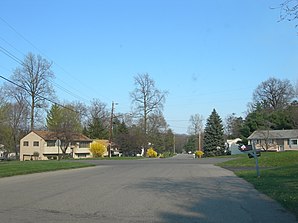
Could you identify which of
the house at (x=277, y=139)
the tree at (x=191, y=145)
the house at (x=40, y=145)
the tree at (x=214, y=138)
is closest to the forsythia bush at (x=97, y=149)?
the house at (x=40, y=145)

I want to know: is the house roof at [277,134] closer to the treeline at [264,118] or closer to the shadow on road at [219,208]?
the treeline at [264,118]

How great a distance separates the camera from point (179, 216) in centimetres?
948

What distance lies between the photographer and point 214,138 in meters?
91.0

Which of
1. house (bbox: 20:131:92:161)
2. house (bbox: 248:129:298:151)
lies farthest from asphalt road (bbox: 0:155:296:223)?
house (bbox: 248:129:298:151)

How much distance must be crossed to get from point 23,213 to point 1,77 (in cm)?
1709

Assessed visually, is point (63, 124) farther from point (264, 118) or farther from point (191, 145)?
point (191, 145)

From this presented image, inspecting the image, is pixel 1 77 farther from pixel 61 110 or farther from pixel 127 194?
pixel 61 110

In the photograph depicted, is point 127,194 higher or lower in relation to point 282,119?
lower

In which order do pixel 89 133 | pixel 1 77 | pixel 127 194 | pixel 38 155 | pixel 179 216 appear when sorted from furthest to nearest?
1. pixel 89 133
2. pixel 38 155
3. pixel 1 77
4. pixel 127 194
5. pixel 179 216

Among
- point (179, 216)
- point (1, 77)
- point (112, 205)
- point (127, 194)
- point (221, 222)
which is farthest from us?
point (1, 77)

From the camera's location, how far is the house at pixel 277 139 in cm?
7969

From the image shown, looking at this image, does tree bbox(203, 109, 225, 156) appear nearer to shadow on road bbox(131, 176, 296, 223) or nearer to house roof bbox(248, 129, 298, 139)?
house roof bbox(248, 129, 298, 139)

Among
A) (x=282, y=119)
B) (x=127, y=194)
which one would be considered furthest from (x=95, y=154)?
(x=127, y=194)

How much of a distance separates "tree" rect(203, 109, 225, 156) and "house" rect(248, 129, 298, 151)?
10244mm
